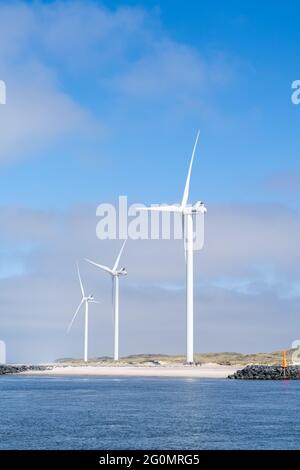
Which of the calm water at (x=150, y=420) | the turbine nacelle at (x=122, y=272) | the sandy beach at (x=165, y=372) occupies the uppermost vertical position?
the turbine nacelle at (x=122, y=272)

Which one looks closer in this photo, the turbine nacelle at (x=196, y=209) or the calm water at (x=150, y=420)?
the calm water at (x=150, y=420)

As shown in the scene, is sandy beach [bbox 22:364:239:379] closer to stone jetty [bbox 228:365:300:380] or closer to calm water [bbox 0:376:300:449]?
stone jetty [bbox 228:365:300:380]

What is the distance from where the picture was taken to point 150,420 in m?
63.7

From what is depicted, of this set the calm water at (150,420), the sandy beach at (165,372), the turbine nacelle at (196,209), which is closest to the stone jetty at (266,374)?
the sandy beach at (165,372)

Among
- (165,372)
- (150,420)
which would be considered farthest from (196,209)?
(150,420)

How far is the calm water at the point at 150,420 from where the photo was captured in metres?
50.9

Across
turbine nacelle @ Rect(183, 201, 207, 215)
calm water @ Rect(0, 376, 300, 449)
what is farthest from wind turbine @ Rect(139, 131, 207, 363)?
calm water @ Rect(0, 376, 300, 449)

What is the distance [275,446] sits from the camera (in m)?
49.2

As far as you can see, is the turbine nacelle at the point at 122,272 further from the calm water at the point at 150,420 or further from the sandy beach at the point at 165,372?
the calm water at the point at 150,420

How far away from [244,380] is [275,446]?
288ft
